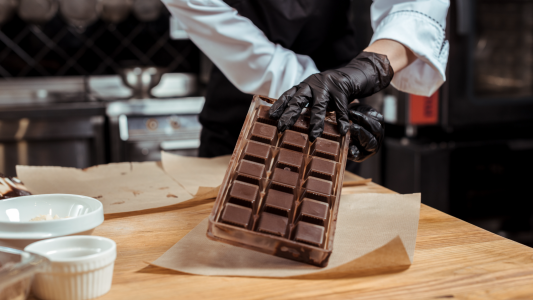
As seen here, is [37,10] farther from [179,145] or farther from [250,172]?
[250,172]

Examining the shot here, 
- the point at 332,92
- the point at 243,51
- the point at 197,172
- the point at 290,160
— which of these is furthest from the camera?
the point at 243,51

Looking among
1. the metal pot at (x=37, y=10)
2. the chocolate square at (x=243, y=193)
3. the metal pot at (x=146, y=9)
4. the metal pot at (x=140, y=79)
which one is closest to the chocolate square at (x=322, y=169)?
the chocolate square at (x=243, y=193)

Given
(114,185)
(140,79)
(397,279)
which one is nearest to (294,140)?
(397,279)

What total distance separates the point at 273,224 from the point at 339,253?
0.13 meters

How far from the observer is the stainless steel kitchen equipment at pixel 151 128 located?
8.32 feet

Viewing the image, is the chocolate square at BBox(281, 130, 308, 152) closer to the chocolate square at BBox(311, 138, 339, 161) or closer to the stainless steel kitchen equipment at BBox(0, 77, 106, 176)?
the chocolate square at BBox(311, 138, 339, 161)

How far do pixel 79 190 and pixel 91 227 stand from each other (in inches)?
16.2

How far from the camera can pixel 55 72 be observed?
3.12 meters

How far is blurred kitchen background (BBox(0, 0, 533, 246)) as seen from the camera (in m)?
2.08

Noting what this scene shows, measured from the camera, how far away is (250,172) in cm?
77

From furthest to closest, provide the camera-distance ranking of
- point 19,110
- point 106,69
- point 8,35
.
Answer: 1. point 106,69
2. point 8,35
3. point 19,110

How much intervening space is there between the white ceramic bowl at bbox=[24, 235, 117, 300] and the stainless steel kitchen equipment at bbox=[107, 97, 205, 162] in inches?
77.0

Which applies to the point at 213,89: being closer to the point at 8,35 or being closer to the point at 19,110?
the point at 19,110

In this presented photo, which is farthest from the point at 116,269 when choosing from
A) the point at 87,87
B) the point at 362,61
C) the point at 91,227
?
the point at 87,87
